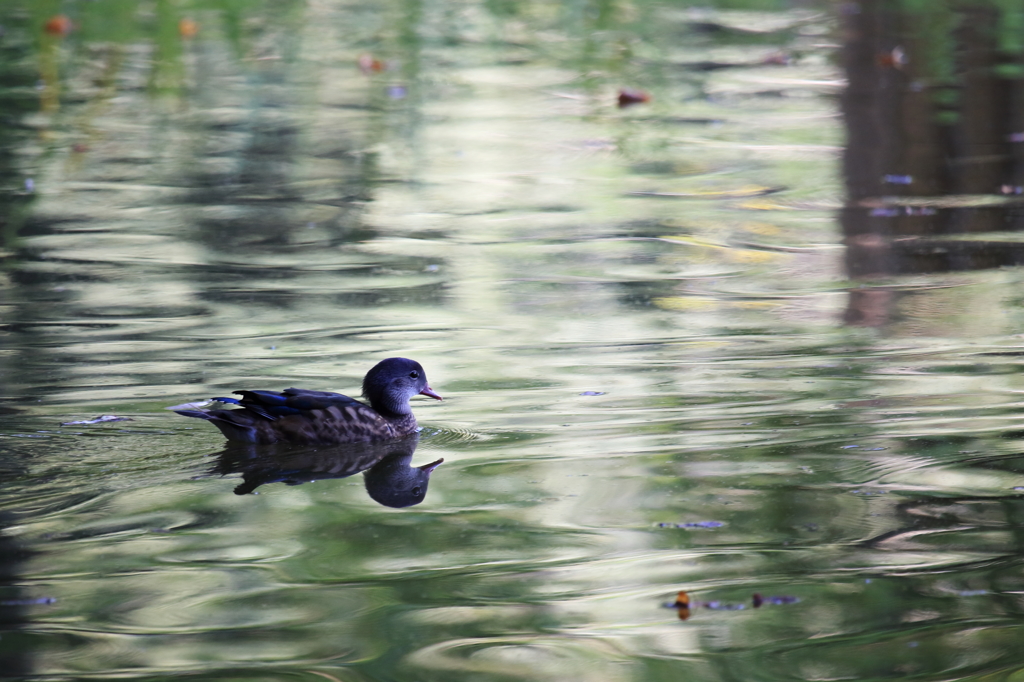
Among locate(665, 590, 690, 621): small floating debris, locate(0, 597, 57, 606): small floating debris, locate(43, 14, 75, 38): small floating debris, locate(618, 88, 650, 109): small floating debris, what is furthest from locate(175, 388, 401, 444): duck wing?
locate(43, 14, 75, 38): small floating debris

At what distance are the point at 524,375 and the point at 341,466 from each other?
43.8 inches

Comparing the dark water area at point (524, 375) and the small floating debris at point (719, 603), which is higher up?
the dark water area at point (524, 375)

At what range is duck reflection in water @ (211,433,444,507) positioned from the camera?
575 centimetres

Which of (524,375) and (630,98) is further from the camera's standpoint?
(630,98)

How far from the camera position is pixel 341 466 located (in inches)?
244

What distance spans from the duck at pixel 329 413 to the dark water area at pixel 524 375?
102 mm

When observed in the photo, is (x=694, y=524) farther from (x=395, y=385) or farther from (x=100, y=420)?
(x=100, y=420)

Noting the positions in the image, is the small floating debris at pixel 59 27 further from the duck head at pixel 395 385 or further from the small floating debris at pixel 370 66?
the duck head at pixel 395 385

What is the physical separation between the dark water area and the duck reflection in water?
0.09 ft

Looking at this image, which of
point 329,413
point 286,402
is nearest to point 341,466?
point 329,413

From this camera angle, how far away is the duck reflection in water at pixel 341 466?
5754mm

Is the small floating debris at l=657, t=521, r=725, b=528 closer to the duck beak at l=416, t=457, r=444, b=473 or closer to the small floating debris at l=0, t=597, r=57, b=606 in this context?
the duck beak at l=416, t=457, r=444, b=473

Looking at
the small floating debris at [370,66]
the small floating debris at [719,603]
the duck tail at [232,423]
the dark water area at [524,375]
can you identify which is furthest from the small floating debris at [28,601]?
the small floating debris at [370,66]

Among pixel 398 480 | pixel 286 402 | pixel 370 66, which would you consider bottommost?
pixel 398 480
